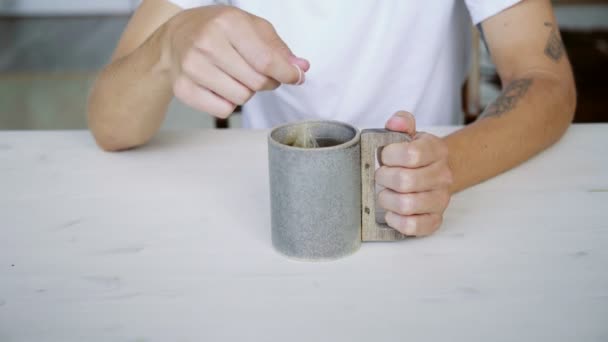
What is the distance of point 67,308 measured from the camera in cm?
74

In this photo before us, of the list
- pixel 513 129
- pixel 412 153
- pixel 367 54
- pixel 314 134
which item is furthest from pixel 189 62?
pixel 367 54

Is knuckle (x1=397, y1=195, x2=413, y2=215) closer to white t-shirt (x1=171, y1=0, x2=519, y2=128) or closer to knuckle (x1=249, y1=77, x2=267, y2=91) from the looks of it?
knuckle (x1=249, y1=77, x2=267, y2=91)

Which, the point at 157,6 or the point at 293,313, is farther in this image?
the point at 157,6

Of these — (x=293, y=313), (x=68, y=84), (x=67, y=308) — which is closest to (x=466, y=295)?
(x=293, y=313)

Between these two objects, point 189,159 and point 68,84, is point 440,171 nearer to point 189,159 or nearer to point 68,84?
point 189,159

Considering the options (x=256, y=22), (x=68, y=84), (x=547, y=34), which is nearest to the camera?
(x=256, y=22)

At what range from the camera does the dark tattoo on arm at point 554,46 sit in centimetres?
124

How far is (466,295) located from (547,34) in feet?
2.20

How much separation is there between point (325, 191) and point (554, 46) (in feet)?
2.21

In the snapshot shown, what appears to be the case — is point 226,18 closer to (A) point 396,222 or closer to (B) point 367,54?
(A) point 396,222

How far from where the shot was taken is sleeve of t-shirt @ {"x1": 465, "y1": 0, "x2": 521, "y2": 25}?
1262 millimetres

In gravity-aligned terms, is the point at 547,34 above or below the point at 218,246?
above

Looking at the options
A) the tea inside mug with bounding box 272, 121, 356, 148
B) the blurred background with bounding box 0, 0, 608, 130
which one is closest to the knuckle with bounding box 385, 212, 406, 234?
the tea inside mug with bounding box 272, 121, 356, 148

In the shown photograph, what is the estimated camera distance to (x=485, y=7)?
128cm
